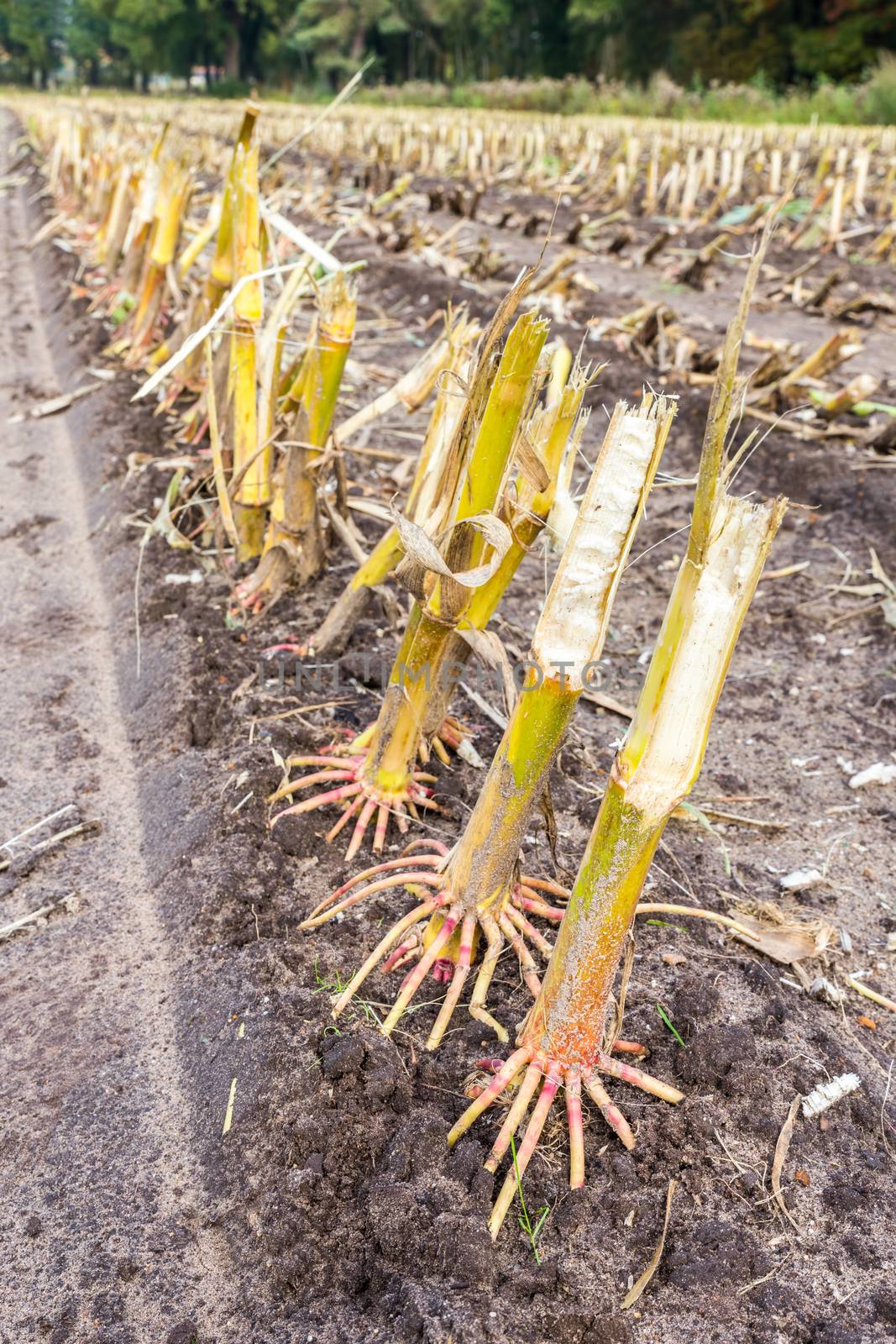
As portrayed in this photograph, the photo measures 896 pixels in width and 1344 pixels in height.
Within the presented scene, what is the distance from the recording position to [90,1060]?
188cm

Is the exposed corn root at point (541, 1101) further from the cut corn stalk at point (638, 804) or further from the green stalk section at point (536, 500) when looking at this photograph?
the green stalk section at point (536, 500)

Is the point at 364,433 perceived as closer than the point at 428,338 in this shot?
Yes

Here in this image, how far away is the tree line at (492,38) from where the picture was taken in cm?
3128

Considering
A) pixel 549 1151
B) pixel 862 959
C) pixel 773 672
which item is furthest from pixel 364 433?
pixel 549 1151

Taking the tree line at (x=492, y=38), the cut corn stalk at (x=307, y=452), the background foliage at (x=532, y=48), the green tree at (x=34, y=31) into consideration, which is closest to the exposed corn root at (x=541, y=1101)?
the cut corn stalk at (x=307, y=452)

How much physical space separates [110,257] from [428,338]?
7.59 feet

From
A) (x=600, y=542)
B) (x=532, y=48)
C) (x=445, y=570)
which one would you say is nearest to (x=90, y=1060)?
(x=445, y=570)

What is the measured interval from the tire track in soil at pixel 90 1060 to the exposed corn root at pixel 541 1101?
0.46m

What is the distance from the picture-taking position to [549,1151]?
153 centimetres

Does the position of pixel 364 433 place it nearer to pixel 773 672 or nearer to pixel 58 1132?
pixel 773 672

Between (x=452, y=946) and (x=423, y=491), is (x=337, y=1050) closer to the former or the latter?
(x=452, y=946)

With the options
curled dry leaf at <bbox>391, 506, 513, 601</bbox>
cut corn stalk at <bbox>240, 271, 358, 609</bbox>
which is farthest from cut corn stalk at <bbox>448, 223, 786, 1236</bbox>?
cut corn stalk at <bbox>240, 271, 358, 609</bbox>

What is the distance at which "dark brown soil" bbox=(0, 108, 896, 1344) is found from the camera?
1.44 m

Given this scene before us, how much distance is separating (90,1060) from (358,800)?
2.50 feet
